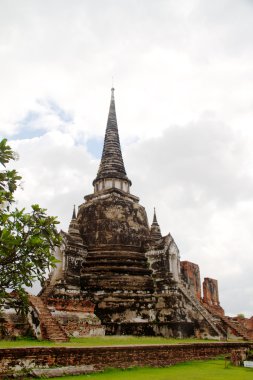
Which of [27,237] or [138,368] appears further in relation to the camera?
[138,368]

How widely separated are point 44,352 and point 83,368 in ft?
4.04

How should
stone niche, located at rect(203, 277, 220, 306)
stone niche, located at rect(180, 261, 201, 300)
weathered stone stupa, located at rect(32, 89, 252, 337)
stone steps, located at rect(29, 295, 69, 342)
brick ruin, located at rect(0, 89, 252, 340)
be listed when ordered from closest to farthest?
stone steps, located at rect(29, 295, 69, 342) < brick ruin, located at rect(0, 89, 252, 340) < weathered stone stupa, located at rect(32, 89, 252, 337) < stone niche, located at rect(180, 261, 201, 300) < stone niche, located at rect(203, 277, 220, 306)

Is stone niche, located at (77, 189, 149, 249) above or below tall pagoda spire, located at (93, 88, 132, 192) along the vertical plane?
below

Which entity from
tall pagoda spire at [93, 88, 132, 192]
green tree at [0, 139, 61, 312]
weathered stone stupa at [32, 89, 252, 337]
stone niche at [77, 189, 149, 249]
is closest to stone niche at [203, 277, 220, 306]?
weathered stone stupa at [32, 89, 252, 337]

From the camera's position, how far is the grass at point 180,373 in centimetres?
933

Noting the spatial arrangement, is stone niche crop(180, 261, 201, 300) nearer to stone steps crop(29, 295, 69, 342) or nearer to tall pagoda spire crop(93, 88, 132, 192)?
tall pagoda spire crop(93, 88, 132, 192)

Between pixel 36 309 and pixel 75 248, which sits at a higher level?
pixel 75 248

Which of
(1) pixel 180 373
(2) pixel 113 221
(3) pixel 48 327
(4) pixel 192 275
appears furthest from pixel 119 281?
(4) pixel 192 275

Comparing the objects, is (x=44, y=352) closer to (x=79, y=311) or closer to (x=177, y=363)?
(x=177, y=363)

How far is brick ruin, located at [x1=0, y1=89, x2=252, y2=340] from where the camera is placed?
61.1 feet

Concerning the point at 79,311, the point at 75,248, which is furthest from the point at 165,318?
the point at 75,248

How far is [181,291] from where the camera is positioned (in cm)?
2042

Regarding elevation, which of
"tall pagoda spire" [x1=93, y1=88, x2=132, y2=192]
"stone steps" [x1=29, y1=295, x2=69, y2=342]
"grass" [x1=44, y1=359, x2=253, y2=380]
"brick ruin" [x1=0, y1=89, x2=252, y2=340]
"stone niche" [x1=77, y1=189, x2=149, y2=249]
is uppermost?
"tall pagoda spire" [x1=93, y1=88, x2=132, y2=192]

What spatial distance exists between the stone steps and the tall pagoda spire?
1273cm
